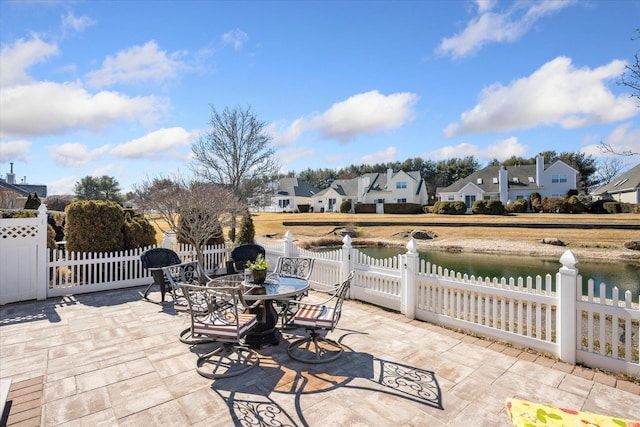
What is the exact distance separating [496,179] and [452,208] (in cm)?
892

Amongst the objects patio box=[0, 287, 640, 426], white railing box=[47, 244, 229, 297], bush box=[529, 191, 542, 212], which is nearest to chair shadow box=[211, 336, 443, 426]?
patio box=[0, 287, 640, 426]

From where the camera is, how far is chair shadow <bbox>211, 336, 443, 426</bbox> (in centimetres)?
267

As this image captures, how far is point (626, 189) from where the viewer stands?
28328 mm

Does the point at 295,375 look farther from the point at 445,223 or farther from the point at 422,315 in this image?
the point at 445,223

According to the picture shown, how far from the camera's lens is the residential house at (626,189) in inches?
1075

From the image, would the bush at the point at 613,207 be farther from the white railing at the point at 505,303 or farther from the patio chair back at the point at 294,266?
the patio chair back at the point at 294,266

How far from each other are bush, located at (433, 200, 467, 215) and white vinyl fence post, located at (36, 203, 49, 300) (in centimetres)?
3136

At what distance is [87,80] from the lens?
24.1 feet

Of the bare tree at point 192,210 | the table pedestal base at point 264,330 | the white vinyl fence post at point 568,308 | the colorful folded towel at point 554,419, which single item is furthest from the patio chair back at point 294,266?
the colorful folded towel at point 554,419

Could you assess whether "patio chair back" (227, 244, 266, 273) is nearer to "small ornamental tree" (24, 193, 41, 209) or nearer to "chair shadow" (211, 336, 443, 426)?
"chair shadow" (211, 336, 443, 426)

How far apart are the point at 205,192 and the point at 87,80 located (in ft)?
12.7

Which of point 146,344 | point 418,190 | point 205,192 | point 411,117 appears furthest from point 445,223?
point 146,344

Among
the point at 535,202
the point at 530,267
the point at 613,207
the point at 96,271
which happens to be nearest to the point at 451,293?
the point at 96,271

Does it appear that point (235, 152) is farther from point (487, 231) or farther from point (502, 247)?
point (487, 231)
